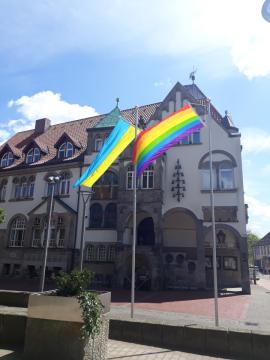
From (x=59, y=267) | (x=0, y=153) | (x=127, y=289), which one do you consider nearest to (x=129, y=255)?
(x=127, y=289)

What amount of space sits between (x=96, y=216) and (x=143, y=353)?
2007 centimetres

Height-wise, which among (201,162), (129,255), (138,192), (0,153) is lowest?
(129,255)

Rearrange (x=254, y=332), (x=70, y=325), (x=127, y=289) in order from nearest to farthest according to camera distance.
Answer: (x=70, y=325) < (x=254, y=332) < (x=127, y=289)

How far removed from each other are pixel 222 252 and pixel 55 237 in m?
15.0

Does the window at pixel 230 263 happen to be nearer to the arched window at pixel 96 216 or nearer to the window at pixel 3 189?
the arched window at pixel 96 216

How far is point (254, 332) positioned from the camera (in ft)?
22.8

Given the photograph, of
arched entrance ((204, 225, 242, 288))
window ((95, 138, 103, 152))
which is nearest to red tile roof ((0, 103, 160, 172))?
window ((95, 138, 103, 152))

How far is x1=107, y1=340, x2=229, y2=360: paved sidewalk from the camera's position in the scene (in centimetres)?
679

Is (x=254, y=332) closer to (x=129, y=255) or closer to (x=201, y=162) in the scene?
(x=129, y=255)

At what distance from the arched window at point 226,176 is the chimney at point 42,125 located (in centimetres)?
2257

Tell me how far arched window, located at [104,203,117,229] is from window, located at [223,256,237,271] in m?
10.6

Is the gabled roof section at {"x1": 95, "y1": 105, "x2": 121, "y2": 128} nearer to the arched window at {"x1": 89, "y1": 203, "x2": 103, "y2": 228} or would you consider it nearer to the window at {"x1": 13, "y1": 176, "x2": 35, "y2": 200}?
the arched window at {"x1": 89, "y1": 203, "x2": 103, "y2": 228}

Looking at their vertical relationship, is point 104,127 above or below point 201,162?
above

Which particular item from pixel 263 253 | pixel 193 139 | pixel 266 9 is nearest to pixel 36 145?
pixel 193 139
